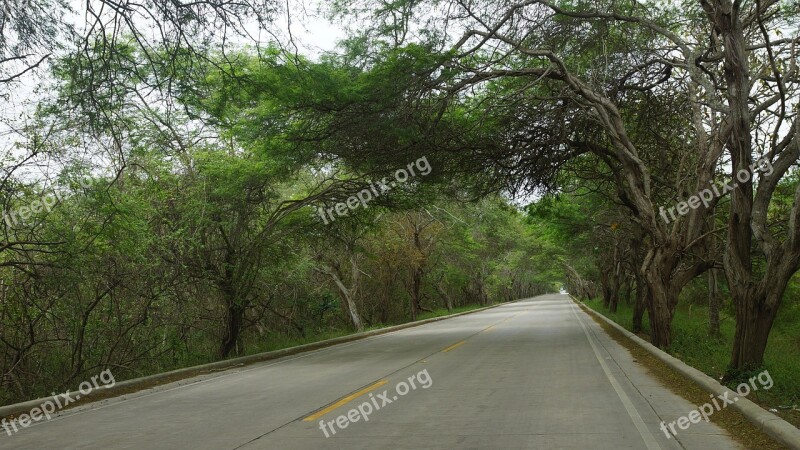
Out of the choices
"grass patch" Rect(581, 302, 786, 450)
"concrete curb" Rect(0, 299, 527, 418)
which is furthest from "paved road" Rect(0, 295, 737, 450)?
"concrete curb" Rect(0, 299, 527, 418)

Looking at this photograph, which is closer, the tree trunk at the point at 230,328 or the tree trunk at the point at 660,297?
the tree trunk at the point at 660,297

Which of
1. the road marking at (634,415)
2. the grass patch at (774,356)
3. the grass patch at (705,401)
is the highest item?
the road marking at (634,415)

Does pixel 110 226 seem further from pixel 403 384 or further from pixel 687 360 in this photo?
pixel 687 360

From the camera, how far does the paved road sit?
22.0ft

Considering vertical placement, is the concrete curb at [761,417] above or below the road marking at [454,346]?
below

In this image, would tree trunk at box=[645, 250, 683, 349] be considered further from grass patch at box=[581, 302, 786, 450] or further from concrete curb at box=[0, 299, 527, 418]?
concrete curb at box=[0, 299, 527, 418]

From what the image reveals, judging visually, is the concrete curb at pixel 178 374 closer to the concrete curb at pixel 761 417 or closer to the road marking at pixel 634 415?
the road marking at pixel 634 415

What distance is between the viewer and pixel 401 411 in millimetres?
8328

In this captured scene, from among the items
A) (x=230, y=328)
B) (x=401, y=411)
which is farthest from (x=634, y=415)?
(x=230, y=328)

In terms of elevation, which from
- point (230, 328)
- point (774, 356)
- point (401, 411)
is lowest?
point (774, 356)

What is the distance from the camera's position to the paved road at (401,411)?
22.0ft

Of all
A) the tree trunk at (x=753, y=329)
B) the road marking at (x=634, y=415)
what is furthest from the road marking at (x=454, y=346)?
the tree trunk at (x=753, y=329)

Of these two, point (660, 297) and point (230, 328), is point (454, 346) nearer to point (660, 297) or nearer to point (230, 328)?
point (660, 297)

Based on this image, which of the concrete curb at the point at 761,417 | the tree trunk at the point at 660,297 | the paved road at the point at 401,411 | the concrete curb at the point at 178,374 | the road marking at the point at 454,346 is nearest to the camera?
the concrete curb at the point at 761,417
